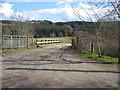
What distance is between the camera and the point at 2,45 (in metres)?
19.2

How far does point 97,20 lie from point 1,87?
1011 centimetres

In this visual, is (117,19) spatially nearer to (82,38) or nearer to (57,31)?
(82,38)

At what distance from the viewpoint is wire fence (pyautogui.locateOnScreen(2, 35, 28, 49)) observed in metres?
19.8

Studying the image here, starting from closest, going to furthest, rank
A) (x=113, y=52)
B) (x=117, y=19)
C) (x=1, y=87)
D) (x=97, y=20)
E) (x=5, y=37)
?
(x=1, y=87) < (x=117, y=19) < (x=97, y=20) < (x=113, y=52) < (x=5, y=37)

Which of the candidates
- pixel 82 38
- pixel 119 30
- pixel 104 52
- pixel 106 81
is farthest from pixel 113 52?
pixel 106 81

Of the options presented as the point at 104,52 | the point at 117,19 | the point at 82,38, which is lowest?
the point at 104,52

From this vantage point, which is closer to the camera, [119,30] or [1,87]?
[1,87]

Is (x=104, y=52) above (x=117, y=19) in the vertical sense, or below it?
below

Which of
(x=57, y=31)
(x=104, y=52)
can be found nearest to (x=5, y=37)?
(x=104, y=52)

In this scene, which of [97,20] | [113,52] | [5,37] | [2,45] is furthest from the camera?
[5,37]

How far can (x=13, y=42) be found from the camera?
70.4ft

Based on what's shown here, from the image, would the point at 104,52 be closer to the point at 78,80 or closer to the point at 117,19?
the point at 117,19

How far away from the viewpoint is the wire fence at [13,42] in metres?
19.8

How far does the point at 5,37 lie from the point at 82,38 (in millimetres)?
9871
